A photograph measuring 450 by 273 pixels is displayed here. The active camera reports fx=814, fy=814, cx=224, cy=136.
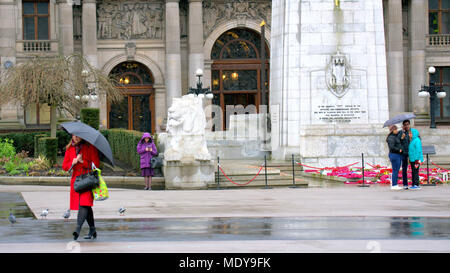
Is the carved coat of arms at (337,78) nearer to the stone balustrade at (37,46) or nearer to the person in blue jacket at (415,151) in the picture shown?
the person in blue jacket at (415,151)

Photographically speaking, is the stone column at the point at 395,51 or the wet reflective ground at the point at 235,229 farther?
the stone column at the point at 395,51

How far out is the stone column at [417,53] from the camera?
5738 centimetres

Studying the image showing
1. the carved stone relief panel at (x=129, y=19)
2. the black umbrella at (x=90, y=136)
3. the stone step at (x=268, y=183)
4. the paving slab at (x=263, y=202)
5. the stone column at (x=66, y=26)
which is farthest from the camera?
the carved stone relief panel at (x=129, y=19)

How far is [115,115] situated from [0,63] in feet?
28.8

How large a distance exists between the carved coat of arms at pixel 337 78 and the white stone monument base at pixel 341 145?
1333mm

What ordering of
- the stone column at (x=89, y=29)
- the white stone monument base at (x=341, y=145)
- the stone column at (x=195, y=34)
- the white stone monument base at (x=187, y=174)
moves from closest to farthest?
1. the white stone monument base at (x=187, y=174)
2. the white stone monument base at (x=341, y=145)
3. the stone column at (x=89, y=29)
4. the stone column at (x=195, y=34)

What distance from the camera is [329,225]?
45.4 feet

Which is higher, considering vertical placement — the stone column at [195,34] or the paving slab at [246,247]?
the stone column at [195,34]

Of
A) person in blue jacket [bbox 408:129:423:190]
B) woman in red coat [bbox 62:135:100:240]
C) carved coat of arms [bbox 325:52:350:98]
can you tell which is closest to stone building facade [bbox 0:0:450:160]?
carved coat of arms [bbox 325:52:350:98]

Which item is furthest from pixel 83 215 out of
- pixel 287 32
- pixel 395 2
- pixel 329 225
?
pixel 395 2

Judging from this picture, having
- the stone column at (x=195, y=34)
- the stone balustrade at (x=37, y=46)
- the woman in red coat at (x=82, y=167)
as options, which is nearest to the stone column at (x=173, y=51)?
the stone column at (x=195, y=34)

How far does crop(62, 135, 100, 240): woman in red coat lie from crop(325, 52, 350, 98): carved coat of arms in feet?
51.1

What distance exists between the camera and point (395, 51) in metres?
56.3
